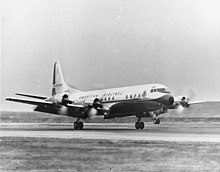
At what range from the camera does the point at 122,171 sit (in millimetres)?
14445

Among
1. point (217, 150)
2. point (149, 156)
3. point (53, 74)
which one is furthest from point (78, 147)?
point (53, 74)

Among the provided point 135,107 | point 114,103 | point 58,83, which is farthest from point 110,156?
point 58,83

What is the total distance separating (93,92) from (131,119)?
38976 millimetres

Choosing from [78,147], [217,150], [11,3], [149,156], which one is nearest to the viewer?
[149,156]

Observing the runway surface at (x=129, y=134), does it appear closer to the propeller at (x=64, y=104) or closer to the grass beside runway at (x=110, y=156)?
the propeller at (x=64, y=104)

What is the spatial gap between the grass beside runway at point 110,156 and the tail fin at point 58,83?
76.0ft

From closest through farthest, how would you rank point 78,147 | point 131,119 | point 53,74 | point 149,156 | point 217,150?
point 149,156
point 217,150
point 78,147
point 53,74
point 131,119

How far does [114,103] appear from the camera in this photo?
120 ft

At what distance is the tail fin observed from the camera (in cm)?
4417

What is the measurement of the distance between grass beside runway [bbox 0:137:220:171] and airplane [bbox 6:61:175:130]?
13189mm

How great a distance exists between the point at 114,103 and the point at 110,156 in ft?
65.4

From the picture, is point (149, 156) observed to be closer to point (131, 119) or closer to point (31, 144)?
point (31, 144)

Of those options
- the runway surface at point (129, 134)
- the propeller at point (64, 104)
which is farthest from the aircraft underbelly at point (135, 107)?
the propeller at point (64, 104)

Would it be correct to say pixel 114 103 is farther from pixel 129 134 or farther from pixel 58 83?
pixel 58 83
